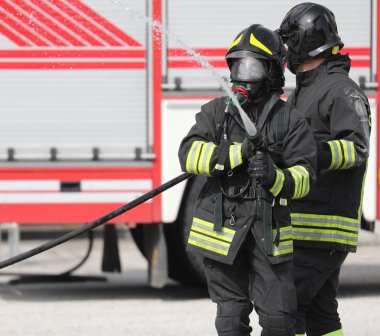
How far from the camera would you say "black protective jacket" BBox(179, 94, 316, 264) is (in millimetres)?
4418

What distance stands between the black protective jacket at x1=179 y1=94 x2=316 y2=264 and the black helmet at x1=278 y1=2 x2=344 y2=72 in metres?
0.57

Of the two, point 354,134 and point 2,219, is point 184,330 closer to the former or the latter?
point 2,219

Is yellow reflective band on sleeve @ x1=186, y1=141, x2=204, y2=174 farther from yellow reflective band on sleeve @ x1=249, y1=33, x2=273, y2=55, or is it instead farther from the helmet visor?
yellow reflective band on sleeve @ x1=249, y1=33, x2=273, y2=55

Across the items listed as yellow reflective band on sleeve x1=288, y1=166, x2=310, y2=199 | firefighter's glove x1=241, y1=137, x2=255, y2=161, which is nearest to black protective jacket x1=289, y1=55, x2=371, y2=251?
yellow reflective band on sleeve x1=288, y1=166, x2=310, y2=199

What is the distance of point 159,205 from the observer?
26.5 feet

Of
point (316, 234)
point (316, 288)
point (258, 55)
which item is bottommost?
point (316, 288)

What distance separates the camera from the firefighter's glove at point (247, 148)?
14.1ft

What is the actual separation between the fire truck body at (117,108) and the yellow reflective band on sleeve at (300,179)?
3628 mm

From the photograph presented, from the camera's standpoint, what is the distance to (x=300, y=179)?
4426 mm

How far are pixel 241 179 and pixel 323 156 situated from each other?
0.43m

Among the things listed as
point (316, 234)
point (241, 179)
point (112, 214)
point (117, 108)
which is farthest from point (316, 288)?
point (117, 108)

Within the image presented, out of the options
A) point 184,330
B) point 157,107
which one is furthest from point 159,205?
point 184,330

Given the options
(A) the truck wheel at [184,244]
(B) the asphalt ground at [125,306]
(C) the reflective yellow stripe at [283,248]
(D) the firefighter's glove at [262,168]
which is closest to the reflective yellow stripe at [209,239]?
(C) the reflective yellow stripe at [283,248]

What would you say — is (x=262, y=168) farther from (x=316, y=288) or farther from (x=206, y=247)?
(x=316, y=288)
